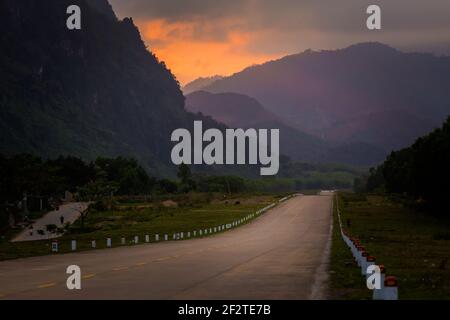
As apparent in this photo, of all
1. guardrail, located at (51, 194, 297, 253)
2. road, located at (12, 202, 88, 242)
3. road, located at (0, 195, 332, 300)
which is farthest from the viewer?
road, located at (12, 202, 88, 242)

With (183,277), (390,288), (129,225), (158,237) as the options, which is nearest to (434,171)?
(129,225)

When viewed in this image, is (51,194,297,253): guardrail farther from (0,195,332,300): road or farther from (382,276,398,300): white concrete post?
(382,276,398,300): white concrete post

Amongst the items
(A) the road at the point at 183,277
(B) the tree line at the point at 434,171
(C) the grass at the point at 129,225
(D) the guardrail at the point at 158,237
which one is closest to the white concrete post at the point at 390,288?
(A) the road at the point at 183,277

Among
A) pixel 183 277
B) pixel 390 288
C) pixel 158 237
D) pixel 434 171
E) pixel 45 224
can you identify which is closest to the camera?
pixel 390 288

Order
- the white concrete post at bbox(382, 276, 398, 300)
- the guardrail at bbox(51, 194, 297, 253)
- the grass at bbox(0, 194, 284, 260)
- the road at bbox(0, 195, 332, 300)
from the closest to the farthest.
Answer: the white concrete post at bbox(382, 276, 398, 300) < the road at bbox(0, 195, 332, 300) < the guardrail at bbox(51, 194, 297, 253) < the grass at bbox(0, 194, 284, 260)

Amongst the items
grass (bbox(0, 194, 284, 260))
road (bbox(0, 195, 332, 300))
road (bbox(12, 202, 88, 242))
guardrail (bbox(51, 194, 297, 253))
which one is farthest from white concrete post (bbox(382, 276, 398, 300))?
road (bbox(12, 202, 88, 242))

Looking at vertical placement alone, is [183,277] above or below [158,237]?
above

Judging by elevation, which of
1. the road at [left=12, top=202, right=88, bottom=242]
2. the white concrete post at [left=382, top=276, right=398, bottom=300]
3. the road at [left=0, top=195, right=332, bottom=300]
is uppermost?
the white concrete post at [left=382, top=276, right=398, bottom=300]

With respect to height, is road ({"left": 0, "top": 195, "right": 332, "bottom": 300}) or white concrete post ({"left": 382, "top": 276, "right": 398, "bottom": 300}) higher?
white concrete post ({"left": 382, "top": 276, "right": 398, "bottom": 300})

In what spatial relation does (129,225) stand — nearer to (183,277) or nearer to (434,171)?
(434,171)

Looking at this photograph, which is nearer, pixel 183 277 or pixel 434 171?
pixel 183 277

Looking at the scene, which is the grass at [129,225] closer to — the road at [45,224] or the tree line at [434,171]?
the road at [45,224]
